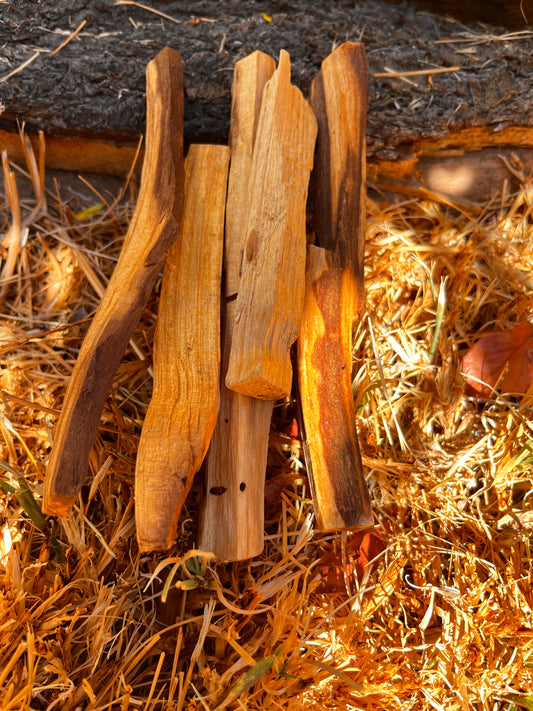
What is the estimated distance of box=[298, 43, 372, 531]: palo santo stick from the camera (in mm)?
1485

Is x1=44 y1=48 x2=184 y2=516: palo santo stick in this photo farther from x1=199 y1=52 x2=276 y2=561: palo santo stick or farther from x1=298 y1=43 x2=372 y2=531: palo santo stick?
x1=298 y1=43 x2=372 y2=531: palo santo stick

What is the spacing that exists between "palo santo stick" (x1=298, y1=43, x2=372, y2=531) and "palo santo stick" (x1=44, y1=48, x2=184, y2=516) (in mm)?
466

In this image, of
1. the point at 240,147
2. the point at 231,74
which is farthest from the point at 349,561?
the point at 231,74

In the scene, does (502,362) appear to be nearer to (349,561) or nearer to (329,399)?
(329,399)

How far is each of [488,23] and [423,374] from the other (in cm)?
161

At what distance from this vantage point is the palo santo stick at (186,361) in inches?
52.6

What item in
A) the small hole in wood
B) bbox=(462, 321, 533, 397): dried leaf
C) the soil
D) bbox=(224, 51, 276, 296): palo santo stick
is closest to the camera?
the small hole in wood

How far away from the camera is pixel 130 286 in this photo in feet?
5.00

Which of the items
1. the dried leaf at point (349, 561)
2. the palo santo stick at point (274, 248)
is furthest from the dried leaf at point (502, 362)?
the palo santo stick at point (274, 248)

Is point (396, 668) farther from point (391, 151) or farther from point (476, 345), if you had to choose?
point (391, 151)

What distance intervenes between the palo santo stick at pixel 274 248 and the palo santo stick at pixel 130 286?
0.27m

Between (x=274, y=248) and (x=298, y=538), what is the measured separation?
35.1 inches

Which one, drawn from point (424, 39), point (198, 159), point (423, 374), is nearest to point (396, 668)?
point (423, 374)

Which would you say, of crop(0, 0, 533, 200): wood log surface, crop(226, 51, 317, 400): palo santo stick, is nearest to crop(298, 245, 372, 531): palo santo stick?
crop(226, 51, 317, 400): palo santo stick
